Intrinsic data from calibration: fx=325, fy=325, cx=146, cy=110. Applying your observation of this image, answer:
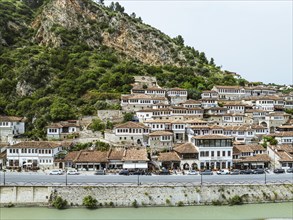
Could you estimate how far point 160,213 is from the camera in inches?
1174

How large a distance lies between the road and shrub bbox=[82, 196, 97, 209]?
7.22ft

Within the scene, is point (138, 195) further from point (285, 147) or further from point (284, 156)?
point (285, 147)

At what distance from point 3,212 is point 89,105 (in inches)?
1189

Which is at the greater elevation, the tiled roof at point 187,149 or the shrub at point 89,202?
the tiled roof at point 187,149

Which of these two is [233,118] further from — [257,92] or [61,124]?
[61,124]

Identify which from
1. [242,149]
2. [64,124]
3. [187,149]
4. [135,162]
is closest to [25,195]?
[135,162]

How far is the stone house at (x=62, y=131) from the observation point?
160ft

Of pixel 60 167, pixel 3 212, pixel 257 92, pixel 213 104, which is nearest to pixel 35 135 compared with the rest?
pixel 60 167

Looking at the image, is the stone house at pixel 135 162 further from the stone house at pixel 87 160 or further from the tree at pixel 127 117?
the tree at pixel 127 117

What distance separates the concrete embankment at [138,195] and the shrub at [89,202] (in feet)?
1.44

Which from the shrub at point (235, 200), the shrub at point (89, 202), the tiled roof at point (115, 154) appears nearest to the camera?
the shrub at point (89, 202)

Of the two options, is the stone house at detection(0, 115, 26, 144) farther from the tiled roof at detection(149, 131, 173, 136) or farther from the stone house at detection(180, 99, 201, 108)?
the stone house at detection(180, 99, 201, 108)

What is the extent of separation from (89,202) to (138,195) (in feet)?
15.6

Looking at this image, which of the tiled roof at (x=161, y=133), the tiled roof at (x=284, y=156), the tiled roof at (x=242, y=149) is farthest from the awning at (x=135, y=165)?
the tiled roof at (x=284, y=156)
